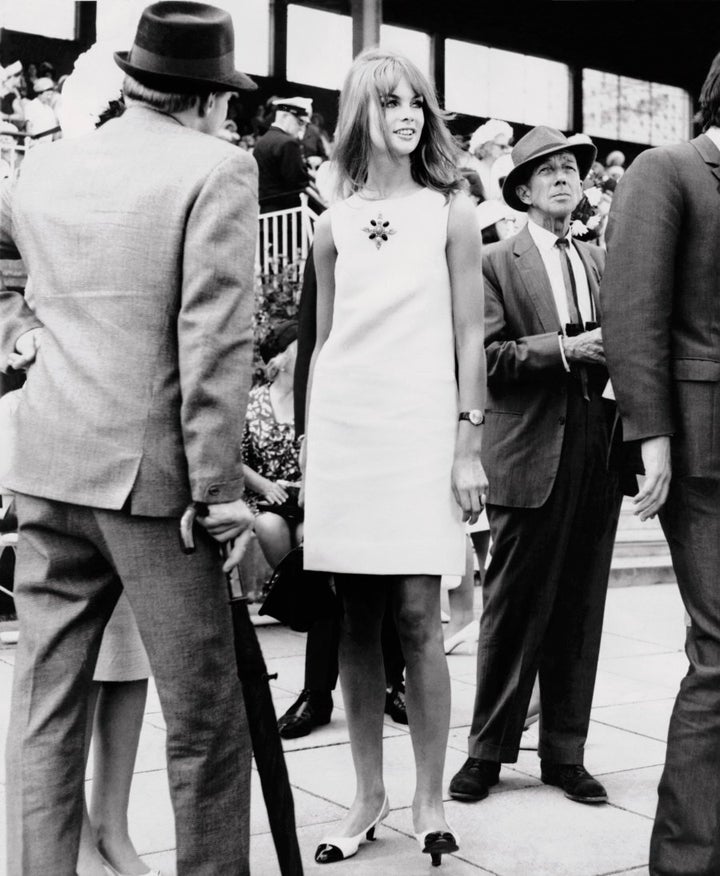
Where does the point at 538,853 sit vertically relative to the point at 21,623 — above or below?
below

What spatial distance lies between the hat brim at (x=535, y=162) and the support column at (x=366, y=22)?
851cm

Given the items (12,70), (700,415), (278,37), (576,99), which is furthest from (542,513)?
(576,99)

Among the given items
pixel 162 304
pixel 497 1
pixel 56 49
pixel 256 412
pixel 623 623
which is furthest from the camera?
pixel 497 1

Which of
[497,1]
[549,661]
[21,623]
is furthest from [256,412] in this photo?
[497,1]

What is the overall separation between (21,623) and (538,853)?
62.8 inches

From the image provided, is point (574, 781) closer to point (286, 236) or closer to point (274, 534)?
point (274, 534)

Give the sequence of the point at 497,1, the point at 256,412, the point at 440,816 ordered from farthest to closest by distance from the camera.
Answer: the point at 497,1 → the point at 256,412 → the point at 440,816

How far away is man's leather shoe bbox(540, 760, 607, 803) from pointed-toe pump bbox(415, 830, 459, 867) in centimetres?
74

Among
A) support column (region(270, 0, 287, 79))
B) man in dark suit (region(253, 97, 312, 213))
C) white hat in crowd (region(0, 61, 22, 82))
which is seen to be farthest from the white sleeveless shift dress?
support column (region(270, 0, 287, 79))

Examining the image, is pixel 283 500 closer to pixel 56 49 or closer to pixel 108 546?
pixel 108 546

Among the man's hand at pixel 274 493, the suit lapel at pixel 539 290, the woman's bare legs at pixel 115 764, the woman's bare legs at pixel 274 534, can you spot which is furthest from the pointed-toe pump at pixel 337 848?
the woman's bare legs at pixel 274 534

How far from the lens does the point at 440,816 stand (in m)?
3.48

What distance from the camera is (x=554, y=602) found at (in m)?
4.25

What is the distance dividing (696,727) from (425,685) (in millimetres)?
743
